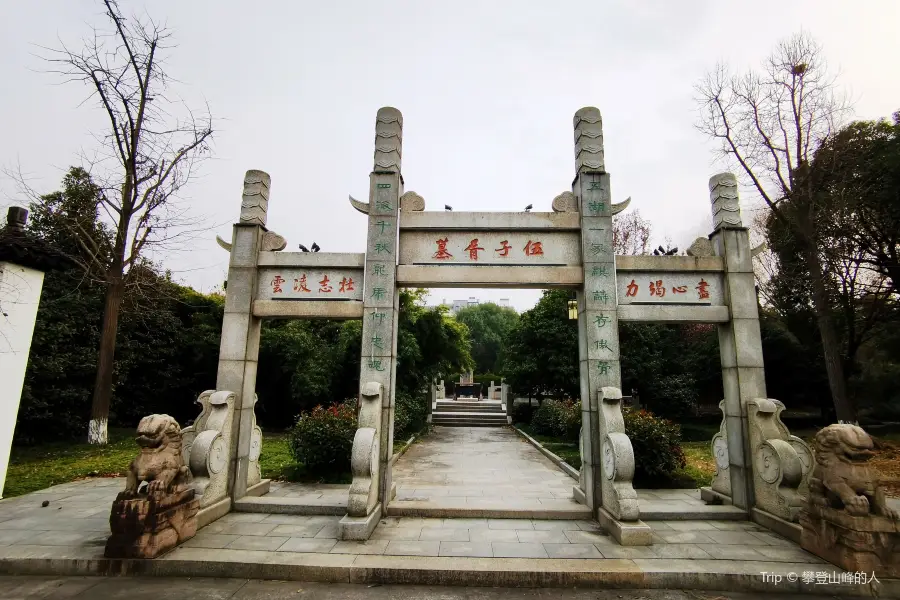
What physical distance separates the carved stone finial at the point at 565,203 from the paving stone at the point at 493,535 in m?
4.17

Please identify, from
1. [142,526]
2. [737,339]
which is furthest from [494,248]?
[142,526]

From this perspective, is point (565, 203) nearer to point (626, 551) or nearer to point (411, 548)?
point (626, 551)

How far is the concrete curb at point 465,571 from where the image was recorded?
12.7 feet

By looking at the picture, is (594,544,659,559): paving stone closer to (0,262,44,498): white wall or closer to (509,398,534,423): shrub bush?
(0,262,44,498): white wall

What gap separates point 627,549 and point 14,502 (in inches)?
310

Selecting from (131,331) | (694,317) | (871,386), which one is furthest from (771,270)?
(131,331)

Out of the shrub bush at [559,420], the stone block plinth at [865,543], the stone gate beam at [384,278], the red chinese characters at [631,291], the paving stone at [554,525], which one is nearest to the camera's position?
the stone block plinth at [865,543]

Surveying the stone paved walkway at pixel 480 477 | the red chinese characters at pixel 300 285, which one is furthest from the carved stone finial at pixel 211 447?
the stone paved walkway at pixel 480 477

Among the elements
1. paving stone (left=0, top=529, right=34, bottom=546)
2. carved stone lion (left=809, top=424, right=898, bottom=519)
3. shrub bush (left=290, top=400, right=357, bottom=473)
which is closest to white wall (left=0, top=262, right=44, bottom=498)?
paving stone (left=0, top=529, right=34, bottom=546)

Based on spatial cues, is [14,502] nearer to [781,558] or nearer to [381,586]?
[381,586]

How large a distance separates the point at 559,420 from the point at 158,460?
1161 centimetres

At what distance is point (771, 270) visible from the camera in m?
15.8

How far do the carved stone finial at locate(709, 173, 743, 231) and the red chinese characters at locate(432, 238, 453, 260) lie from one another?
3853 mm

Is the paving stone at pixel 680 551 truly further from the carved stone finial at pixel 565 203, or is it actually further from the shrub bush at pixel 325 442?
the shrub bush at pixel 325 442
